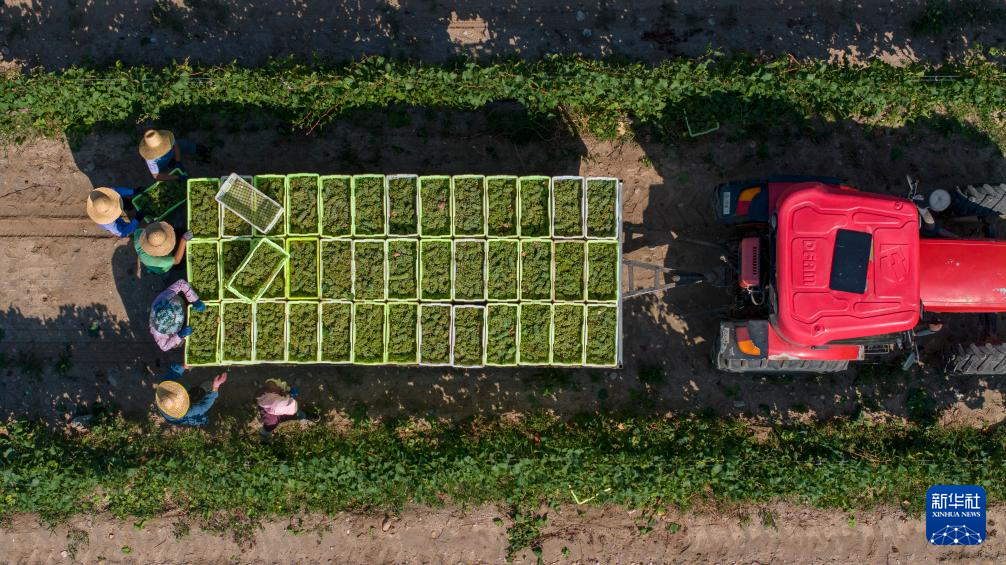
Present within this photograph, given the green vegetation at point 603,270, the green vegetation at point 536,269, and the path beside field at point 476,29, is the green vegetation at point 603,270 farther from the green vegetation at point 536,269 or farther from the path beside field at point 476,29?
the path beside field at point 476,29

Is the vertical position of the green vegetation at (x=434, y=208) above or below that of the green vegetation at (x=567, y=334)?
above

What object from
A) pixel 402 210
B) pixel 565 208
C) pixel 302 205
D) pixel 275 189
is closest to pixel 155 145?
pixel 275 189

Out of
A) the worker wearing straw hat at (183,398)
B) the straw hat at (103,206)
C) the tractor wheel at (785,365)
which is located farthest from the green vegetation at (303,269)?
the tractor wheel at (785,365)

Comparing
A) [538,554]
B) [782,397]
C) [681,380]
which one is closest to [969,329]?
[782,397]

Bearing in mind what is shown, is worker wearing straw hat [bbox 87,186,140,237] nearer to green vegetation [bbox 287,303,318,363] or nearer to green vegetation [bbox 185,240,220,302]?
green vegetation [bbox 185,240,220,302]

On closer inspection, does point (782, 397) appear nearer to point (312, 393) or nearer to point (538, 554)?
point (538, 554)
